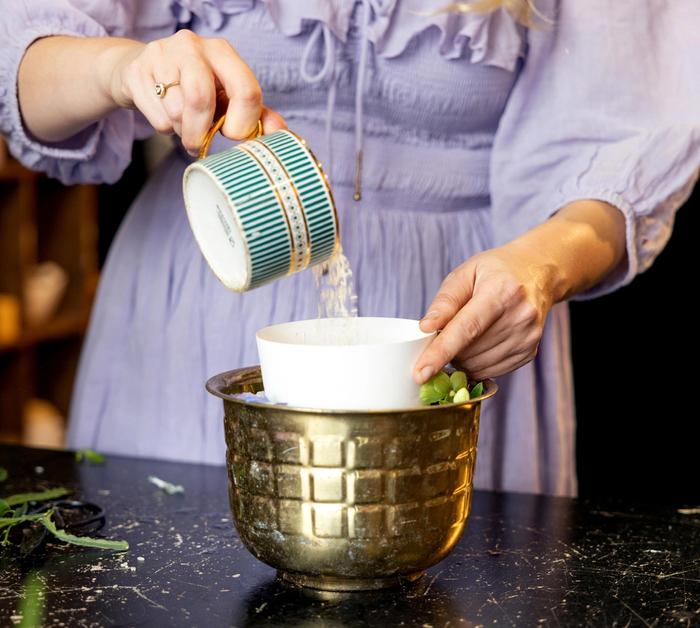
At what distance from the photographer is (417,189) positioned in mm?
1382

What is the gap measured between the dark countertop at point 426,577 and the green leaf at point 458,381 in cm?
17

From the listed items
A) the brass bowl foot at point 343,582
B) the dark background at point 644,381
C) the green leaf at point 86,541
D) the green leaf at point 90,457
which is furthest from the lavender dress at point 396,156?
the dark background at point 644,381

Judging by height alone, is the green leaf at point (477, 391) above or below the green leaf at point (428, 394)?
below

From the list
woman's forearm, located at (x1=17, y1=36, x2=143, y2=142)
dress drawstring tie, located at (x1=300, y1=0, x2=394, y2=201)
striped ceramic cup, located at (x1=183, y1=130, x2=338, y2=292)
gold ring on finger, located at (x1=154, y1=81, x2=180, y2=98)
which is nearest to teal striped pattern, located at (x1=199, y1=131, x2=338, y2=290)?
striped ceramic cup, located at (x1=183, y1=130, x2=338, y2=292)

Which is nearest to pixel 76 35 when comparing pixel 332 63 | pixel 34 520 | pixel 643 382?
pixel 332 63

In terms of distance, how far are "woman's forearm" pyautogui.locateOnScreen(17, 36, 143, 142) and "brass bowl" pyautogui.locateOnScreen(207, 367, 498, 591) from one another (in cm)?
41

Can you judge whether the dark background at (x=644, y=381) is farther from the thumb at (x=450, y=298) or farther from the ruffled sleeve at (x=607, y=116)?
the thumb at (x=450, y=298)

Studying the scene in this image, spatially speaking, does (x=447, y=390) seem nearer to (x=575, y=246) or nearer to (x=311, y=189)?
(x=311, y=189)

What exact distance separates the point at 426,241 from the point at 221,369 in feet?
1.02

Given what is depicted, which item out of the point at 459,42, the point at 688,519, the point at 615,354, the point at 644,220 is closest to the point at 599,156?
the point at 644,220

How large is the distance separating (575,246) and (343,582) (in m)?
0.50

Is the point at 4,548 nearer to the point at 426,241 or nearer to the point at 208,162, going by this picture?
the point at 208,162

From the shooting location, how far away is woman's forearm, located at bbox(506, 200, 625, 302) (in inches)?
44.8

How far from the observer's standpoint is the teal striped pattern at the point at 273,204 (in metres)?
0.86
